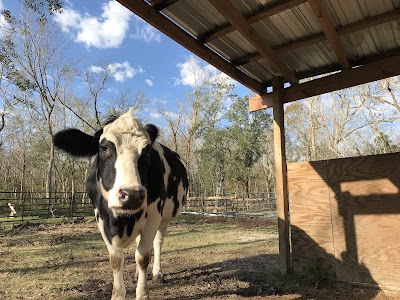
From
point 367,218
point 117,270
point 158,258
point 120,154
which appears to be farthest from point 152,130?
point 367,218

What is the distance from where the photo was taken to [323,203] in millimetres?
4863

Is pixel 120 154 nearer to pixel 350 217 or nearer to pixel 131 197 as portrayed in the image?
pixel 131 197

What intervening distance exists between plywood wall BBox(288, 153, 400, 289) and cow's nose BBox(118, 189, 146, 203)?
3.18 metres

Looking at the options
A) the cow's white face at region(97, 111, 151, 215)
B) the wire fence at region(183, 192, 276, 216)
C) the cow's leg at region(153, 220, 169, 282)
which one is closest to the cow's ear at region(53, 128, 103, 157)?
the cow's white face at region(97, 111, 151, 215)

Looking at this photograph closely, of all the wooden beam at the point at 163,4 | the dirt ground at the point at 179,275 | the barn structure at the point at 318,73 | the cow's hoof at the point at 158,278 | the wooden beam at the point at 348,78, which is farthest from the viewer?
the cow's hoof at the point at 158,278

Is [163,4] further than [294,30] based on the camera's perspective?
No

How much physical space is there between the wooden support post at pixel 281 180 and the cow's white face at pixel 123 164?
8.59 ft

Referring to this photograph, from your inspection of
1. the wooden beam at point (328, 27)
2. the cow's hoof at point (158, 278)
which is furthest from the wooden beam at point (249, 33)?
the cow's hoof at point (158, 278)

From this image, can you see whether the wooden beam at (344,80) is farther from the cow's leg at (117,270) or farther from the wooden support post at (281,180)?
the cow's leg at (117,270)

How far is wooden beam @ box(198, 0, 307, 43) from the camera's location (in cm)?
340

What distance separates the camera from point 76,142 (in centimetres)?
378

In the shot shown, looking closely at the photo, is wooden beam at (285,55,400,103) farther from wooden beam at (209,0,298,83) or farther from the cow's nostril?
the cow's nostril

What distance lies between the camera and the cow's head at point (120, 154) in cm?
279

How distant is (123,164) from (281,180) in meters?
3.02
